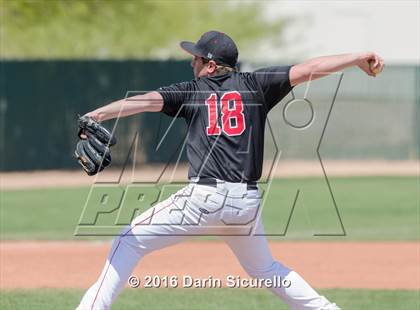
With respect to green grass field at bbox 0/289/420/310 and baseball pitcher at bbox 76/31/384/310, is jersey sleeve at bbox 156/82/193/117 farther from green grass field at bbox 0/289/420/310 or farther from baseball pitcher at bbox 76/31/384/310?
green grass field at bbox 0/289/420/310

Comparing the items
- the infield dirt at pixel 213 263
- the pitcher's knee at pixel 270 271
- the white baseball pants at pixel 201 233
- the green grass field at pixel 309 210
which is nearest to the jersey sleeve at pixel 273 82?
the white baseball pants at pixel 201 233

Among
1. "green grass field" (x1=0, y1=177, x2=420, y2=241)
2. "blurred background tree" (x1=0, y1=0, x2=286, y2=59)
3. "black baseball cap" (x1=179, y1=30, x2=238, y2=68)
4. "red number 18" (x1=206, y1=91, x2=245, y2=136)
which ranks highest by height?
"black baseball cap" (x1=179, y1=30, x2=238, y2=68)

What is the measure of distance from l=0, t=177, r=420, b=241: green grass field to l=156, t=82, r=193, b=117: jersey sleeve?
8189 millimetres

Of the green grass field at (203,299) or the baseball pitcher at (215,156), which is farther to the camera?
the green grass field at (203,299)

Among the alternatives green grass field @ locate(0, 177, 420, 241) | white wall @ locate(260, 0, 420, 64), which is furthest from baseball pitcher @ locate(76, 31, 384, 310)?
white wall @ locate(260, 0, 420, 64)

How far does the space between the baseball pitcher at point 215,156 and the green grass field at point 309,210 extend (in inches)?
321

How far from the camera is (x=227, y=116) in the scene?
6.39m

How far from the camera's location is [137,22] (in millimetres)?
35281

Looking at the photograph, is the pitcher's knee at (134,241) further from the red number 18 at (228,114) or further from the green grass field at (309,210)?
the green grass field at (309,210)

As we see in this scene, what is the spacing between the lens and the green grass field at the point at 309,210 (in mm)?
15148

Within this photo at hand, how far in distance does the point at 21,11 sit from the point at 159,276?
65.7 feet

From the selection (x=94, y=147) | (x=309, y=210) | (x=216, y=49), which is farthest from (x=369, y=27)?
(x=94, y=147)

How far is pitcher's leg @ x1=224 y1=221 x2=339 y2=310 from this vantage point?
645 cm

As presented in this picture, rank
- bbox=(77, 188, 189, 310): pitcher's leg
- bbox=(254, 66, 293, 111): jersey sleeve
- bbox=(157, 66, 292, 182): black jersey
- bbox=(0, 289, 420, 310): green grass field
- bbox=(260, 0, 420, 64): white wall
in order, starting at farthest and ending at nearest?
bbox=(260, 0, 420, 64): white wall
bbox=(0, 289, 420, 310): green grass field
bbox=(254, 66, 293, 111): jersey sleeve
bbox=(157, 66, 292, 182): black jersey
bbox=(77, 188, 189, 310): pitcher's leg
